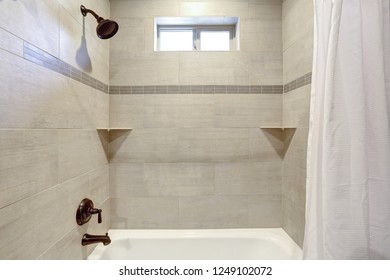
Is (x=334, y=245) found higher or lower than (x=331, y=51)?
lower

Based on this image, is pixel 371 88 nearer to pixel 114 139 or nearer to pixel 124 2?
pixel 114 139

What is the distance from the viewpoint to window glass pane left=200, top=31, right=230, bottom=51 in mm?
1855

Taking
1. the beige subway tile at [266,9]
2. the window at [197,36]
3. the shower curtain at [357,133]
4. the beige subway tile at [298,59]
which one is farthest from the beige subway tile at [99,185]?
the beige subway tile at [266,9]

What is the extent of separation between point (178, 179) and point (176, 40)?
1163 mm

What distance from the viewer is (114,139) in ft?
5.57

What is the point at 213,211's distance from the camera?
1725mm

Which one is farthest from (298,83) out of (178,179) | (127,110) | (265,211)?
(127,110)

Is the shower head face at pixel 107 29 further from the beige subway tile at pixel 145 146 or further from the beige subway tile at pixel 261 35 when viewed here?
the beige subway tile at pixel 261 35

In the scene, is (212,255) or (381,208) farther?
(212,255)

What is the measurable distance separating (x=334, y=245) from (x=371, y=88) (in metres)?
0.59

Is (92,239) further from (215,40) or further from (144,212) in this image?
(215,40)

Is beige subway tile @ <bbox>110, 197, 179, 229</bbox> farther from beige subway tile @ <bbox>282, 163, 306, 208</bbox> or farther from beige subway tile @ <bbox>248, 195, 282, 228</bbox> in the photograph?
beige subway tile @ <bbox>282, 163, 306, 208</bbox>

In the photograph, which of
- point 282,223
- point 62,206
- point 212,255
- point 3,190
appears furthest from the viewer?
point 282,223
